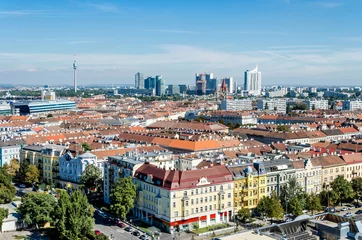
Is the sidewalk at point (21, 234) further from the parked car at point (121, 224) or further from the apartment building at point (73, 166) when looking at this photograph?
the apartment building at point (73, 166)

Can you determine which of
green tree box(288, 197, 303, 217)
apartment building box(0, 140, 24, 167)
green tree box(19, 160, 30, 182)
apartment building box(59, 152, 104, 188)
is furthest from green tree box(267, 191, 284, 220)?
apartment building box(0, 140, 24, 167)

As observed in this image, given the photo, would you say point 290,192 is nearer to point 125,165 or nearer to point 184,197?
point 184,197

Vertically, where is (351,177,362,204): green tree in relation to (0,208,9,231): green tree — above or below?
above

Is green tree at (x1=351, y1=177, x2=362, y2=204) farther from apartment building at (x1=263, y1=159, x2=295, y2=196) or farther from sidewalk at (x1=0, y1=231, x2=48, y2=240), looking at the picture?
sidewalk at (x1=0, y1=231, x2=48, y2=240)

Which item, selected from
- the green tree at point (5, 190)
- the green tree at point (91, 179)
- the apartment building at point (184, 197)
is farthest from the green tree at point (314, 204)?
the green tree at point (5, 190)

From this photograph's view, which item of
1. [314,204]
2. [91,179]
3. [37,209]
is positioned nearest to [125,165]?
[91,179]

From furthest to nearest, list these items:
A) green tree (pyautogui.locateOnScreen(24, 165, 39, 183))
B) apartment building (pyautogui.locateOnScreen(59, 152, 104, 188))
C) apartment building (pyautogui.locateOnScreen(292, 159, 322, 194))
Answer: green tree (pyautogui.locateOnScreen(24, 165, 39, 183)), apartment building (pyautogui.locateOnScreen(59, 152, 104, 188)), apartment building (pyautogui.locateOnScreen(292, 159, 322, 194))

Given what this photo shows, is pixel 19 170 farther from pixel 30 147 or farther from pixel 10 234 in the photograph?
pixel 10 234
